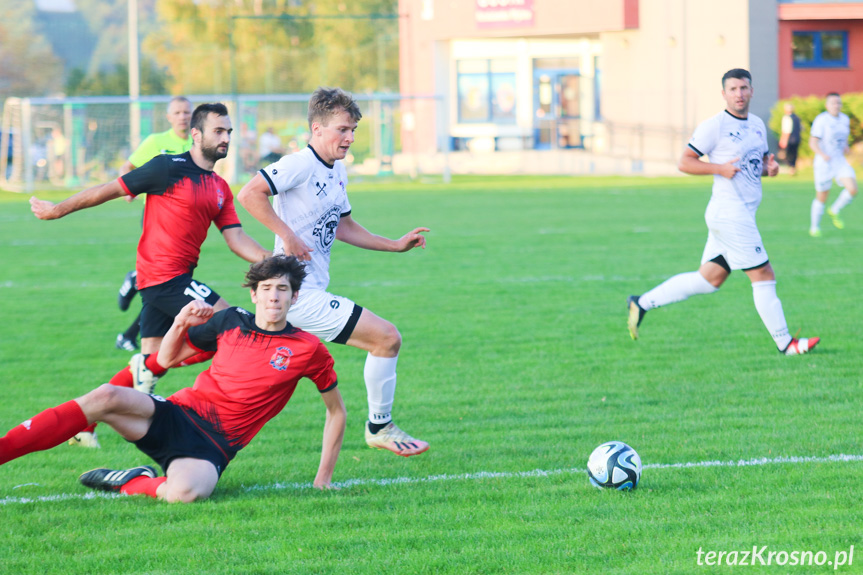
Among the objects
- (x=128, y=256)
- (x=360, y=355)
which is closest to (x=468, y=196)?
(x=128, y=256)

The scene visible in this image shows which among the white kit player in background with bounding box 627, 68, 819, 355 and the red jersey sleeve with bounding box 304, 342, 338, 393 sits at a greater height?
the white kit player in background with bounding box 627, 68, 819, 355

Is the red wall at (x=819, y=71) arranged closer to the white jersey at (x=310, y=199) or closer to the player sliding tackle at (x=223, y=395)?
the white jersey at (x=310, y=199)

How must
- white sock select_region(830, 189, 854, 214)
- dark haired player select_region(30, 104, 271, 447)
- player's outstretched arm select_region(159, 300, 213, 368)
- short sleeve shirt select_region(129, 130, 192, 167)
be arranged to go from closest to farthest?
player's outstretched arm select_region(159, 300, 213, 368) < dark haired player select_region(30, 104, 271, 447) < short sleeve shirt select_region(129, 130, 192, 167) < white sock select_region(830, 189, 854, 214)

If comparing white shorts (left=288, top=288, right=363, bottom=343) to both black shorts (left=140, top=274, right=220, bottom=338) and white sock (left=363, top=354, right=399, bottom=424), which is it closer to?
white sock (left=363, top=354, right=399, bottom=424)

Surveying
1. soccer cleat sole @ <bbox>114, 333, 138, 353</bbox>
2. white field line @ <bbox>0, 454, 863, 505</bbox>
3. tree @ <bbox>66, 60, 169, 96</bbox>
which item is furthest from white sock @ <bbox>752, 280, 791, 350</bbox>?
tree @ <bbox>66, 60, 169, 96</bbox>

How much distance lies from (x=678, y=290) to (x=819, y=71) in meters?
28.7

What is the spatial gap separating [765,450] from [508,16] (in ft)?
118

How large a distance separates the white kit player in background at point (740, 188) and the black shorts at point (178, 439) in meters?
4.35

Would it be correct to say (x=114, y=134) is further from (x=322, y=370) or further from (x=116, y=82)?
(x=322, y=370)

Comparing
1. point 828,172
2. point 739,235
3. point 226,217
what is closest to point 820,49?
point 828,172

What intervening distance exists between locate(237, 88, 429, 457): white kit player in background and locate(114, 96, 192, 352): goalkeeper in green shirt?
303 centimetres

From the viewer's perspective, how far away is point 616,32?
123 feet

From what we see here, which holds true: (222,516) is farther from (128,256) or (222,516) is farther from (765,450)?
(128,256)

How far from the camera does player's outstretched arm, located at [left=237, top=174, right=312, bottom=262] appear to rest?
16.6ft
